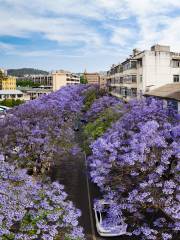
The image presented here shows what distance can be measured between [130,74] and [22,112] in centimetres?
3057

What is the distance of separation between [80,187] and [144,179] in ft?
39.4

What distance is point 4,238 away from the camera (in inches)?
533

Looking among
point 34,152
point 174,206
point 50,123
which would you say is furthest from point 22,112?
point 174,206

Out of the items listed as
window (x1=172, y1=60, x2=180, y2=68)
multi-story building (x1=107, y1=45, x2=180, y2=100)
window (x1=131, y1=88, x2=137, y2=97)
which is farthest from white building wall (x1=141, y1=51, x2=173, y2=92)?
window (x1=131, y1=88, x2=137, y2=97)

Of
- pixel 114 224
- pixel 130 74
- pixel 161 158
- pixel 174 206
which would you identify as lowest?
pixel 114 224

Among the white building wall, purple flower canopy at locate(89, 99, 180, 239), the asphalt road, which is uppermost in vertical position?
the white building wall

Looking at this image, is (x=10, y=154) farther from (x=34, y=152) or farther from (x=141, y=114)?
(x=141, y=114)

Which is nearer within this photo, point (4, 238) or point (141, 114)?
point (4, 238)

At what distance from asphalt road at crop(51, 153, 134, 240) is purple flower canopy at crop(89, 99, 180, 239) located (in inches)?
107

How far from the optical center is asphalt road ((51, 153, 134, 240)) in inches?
A: 867

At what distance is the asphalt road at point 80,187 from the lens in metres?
22.0

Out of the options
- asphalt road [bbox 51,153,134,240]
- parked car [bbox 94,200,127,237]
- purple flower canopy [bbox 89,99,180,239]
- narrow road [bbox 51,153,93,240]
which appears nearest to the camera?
purple flower canopy [bbox 89,99,180,239]

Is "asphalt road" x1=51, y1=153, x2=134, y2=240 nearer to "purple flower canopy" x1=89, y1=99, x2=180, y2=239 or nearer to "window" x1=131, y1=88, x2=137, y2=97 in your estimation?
"purple flower canopy" x1=89, y1=99, x2=180, y2=239

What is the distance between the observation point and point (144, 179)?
17516 millimetres
